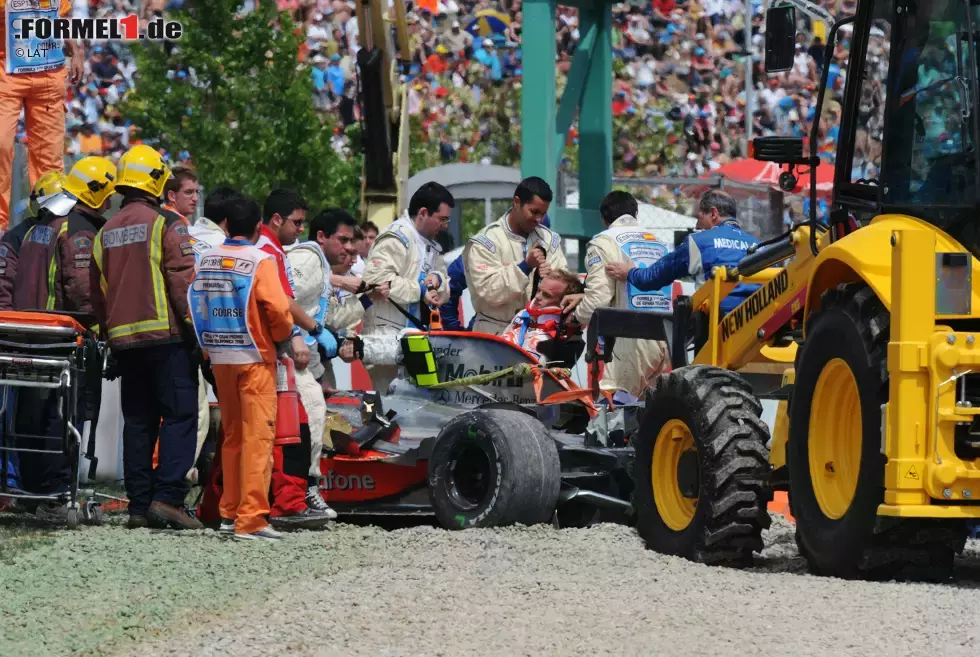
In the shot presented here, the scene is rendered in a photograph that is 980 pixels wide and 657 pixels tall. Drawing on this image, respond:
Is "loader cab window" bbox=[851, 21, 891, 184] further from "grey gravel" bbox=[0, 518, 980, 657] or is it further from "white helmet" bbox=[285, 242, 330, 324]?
"white helmet" bbox=[285, 242, 330, 324]

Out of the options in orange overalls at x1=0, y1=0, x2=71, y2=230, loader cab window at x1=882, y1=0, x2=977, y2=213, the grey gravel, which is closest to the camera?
the grey gravel

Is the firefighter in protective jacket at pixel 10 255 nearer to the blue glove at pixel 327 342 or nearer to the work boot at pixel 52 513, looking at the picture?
the work boot at pixel 52 513

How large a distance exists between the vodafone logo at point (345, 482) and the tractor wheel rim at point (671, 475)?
2.19 m

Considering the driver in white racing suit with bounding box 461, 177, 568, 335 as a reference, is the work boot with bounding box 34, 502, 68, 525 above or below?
below

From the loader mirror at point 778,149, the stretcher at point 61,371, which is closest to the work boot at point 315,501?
the stretcher at point 61,371

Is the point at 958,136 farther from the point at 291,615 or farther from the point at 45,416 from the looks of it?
the point at 45,416

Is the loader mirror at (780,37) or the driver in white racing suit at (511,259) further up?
the loader mirror at (780,37)

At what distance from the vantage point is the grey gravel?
5.76m

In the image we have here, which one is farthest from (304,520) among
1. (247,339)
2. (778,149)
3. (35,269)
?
(778,149)

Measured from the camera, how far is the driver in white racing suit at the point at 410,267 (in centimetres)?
1180

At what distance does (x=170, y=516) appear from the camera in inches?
366

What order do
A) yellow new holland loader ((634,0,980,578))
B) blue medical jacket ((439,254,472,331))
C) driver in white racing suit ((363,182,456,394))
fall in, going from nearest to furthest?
1. yellow new holland loader ((634,0,980,578))
2. driver in white racing suit ((363,182,456,394))
3. blue medical jacket ((439,254,472,331))

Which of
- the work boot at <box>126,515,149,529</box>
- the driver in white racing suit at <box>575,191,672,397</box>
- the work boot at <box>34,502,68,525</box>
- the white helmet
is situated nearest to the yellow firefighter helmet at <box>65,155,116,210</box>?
the white helmet

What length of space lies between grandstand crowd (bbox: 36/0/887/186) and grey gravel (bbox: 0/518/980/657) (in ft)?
67.0
